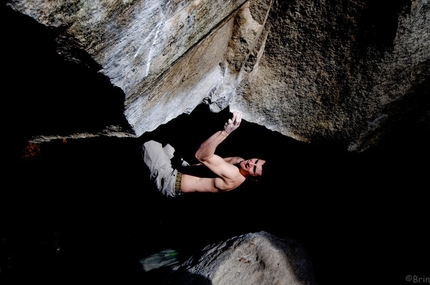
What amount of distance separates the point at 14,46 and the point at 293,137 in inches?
63.4

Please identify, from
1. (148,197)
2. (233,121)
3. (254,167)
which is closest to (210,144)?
(233,121)

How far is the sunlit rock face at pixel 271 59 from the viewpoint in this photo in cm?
94

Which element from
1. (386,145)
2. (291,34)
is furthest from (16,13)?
(386,145)

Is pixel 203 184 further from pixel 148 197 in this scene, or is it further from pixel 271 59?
pixel 271 59

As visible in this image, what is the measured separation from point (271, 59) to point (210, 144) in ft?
2.42

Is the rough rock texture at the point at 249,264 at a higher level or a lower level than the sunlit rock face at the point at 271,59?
lower

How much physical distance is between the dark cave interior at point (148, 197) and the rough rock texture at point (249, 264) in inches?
24.7

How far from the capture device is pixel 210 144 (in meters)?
2.09

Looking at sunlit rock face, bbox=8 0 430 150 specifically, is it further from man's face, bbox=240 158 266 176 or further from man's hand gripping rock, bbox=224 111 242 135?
man's face, bbox=240 158 266 176

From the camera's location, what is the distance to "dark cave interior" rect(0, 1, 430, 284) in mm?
1353

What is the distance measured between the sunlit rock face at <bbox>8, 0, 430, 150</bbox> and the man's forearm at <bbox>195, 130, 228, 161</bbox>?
0.80 ft

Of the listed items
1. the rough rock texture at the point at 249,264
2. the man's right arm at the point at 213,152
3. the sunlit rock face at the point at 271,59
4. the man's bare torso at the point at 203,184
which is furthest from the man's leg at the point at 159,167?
the sunlit rock face at the point at 271,59

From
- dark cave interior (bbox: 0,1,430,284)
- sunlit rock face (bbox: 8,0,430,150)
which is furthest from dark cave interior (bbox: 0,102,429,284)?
sunlit rock face (bbox: 8,0,430,150)

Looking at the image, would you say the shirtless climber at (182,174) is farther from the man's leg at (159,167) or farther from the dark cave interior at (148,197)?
the dark cave interior at (148,197)
